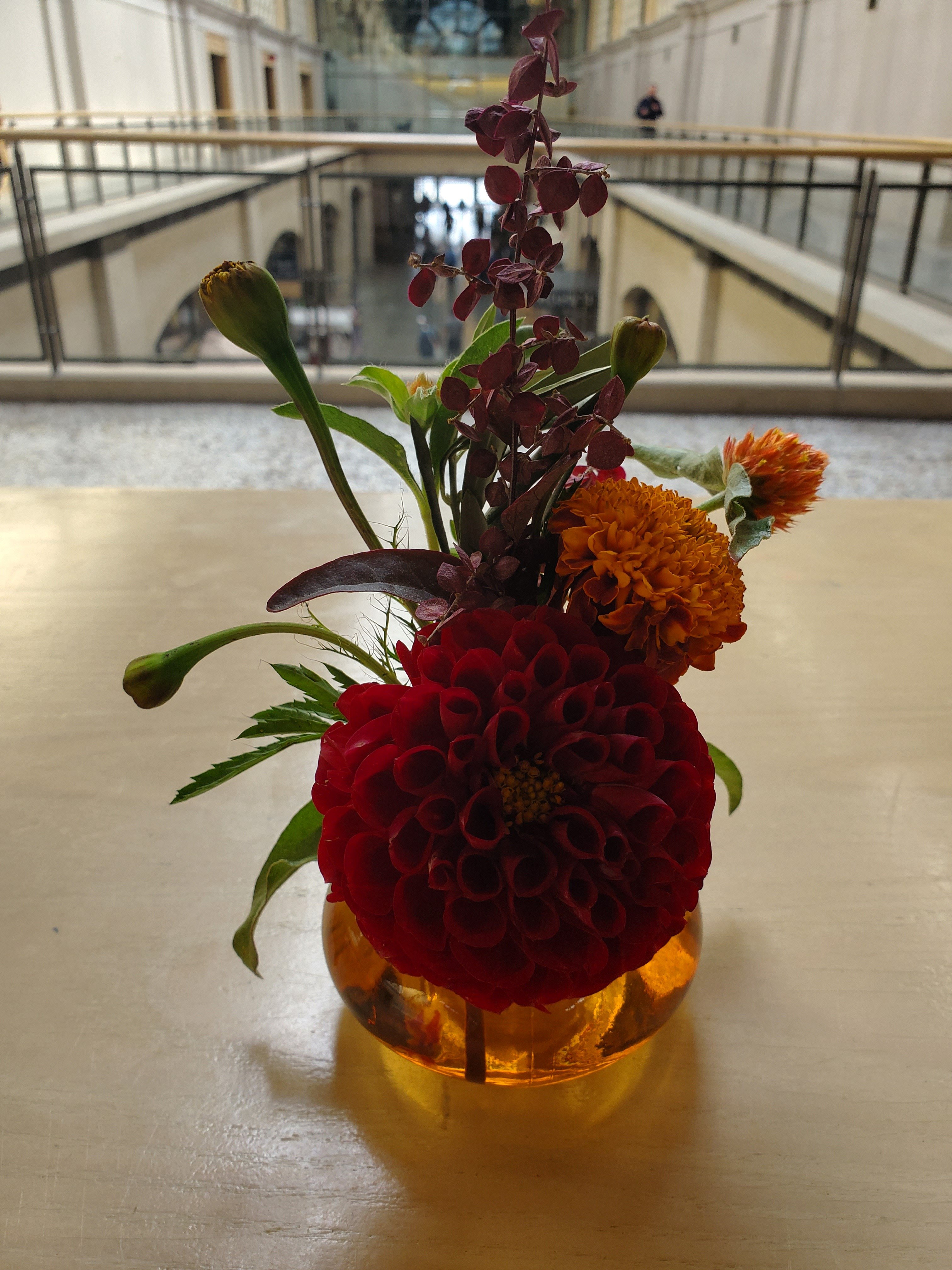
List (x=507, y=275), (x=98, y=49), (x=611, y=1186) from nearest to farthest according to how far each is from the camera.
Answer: (x=507, y=275) → (x=611, y=1186) → (x=98, y=49)

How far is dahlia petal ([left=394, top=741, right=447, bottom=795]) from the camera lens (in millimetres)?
253

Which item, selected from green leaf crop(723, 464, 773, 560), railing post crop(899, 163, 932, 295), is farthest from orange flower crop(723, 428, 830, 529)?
railing post crop(899, 163, 932, 295)

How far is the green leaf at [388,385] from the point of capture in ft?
1.09

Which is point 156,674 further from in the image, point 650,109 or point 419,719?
point 650,109

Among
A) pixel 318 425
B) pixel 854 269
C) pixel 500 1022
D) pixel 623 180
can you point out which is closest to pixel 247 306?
pixel 318 425

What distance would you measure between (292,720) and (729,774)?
0.65 feet

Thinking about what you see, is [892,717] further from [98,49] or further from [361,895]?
[98,49]

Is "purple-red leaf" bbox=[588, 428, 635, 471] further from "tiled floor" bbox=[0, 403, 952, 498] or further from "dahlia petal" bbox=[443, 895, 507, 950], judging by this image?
"tiled floor" bbox=[0, 403, 952, 498]

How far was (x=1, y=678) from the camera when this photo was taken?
0.62 meters

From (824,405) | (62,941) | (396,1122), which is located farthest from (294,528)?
(824,405)

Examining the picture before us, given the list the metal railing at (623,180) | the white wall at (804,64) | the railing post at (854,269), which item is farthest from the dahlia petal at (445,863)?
the white wall at (804,64)

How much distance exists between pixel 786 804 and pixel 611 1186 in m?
0.25

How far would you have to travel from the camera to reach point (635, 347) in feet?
0.94

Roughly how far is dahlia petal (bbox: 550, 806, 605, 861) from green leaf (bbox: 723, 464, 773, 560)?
8 cm
